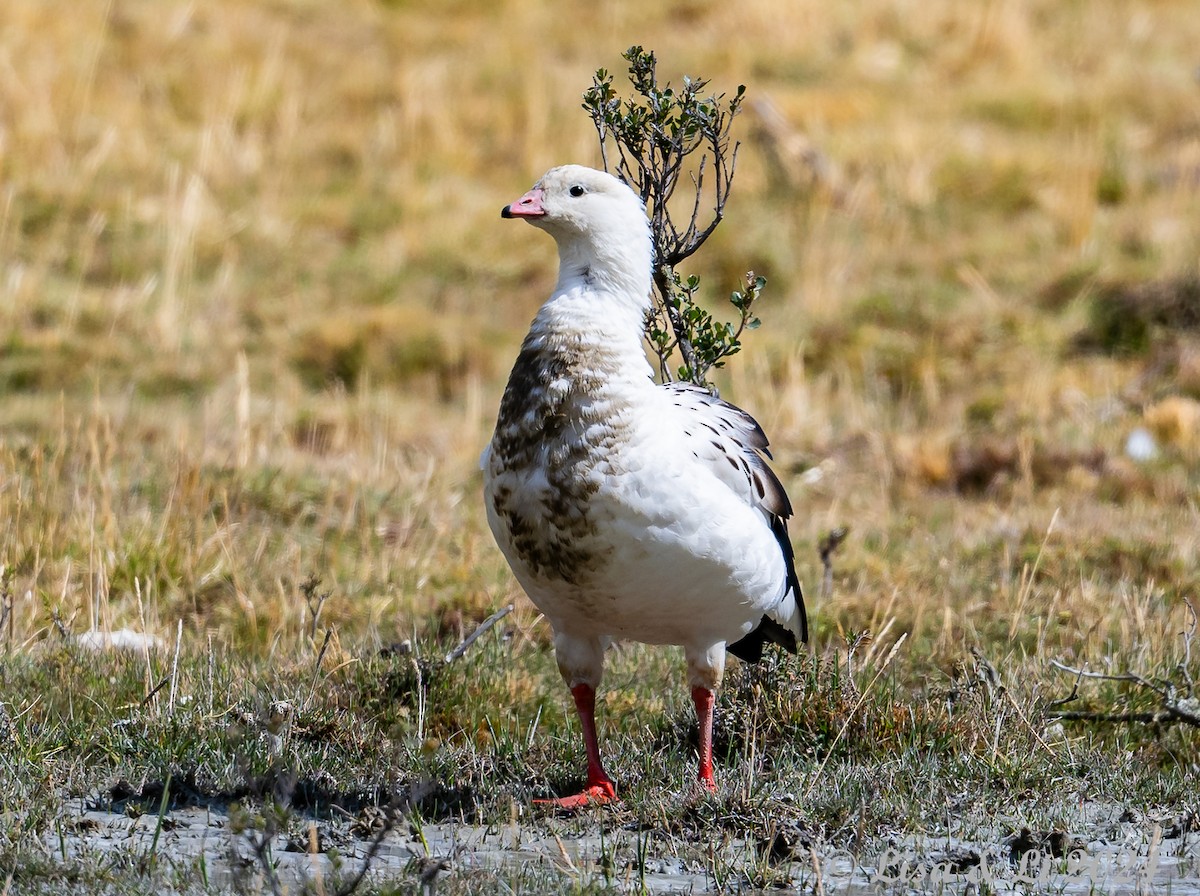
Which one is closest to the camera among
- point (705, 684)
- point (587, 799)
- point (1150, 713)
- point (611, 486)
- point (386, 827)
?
point (386, 827)

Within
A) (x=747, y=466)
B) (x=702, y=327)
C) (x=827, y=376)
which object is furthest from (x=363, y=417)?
(x=747, y=466)

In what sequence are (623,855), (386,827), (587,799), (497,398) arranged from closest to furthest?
(386,827) → (623,855) → (587,799) → (497,398)

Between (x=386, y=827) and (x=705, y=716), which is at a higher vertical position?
(x=386, y=827)

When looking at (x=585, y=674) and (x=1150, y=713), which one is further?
(x=1150, y=713)

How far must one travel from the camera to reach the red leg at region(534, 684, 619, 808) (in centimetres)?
458

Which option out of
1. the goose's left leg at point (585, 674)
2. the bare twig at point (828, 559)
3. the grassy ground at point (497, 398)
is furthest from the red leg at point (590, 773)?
the bare twig at point (828, 559)

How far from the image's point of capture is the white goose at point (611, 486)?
4.36 metres

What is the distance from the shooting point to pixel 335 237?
13.9m

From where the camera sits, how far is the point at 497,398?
37.6 feet

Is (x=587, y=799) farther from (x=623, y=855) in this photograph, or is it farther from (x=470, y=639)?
(x=470, y=639)

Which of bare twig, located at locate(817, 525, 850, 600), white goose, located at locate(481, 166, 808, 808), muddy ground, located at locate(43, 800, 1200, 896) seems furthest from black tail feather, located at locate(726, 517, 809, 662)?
bare twig, located at locate(817, 525, 850, 600)

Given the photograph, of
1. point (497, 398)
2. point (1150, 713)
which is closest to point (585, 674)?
point (1150, 713)

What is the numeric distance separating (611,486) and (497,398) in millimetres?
7198

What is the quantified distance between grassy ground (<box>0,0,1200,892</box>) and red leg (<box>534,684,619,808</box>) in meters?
0.13
